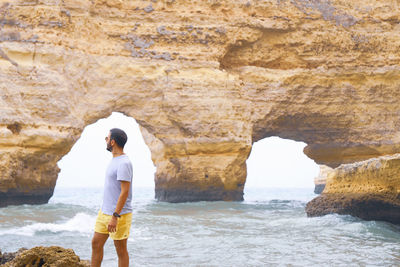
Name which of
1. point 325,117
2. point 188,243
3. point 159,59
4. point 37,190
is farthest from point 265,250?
point 325,117

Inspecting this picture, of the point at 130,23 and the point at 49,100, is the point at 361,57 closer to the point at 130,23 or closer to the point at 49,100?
the point at 130,23

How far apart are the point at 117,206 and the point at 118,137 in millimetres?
544

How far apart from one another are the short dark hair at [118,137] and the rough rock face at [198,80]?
9760 mm

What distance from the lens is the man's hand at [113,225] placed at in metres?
3.50

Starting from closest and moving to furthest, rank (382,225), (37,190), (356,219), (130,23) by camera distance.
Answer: (382,225)
(356,219)
(37,190)
(130,23)

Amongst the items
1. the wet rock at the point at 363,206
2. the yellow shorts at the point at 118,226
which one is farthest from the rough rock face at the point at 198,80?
the yellow shorts at the point at 118,226

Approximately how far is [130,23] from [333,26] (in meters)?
6.86

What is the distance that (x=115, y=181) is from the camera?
3646 millimetres

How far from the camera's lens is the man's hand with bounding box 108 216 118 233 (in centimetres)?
350

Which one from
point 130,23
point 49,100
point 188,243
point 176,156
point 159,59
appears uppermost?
point 130,23

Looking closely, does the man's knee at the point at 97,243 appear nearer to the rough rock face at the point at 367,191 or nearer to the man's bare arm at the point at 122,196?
the man's bare arm at the point at 122,196

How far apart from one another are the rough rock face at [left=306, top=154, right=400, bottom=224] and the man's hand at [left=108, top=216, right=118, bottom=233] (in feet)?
17.2

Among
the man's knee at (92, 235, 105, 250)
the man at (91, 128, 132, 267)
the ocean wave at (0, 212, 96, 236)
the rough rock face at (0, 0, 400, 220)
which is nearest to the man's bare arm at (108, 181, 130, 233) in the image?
the man at (91, 128, 132, 267)

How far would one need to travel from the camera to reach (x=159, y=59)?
1524cm
